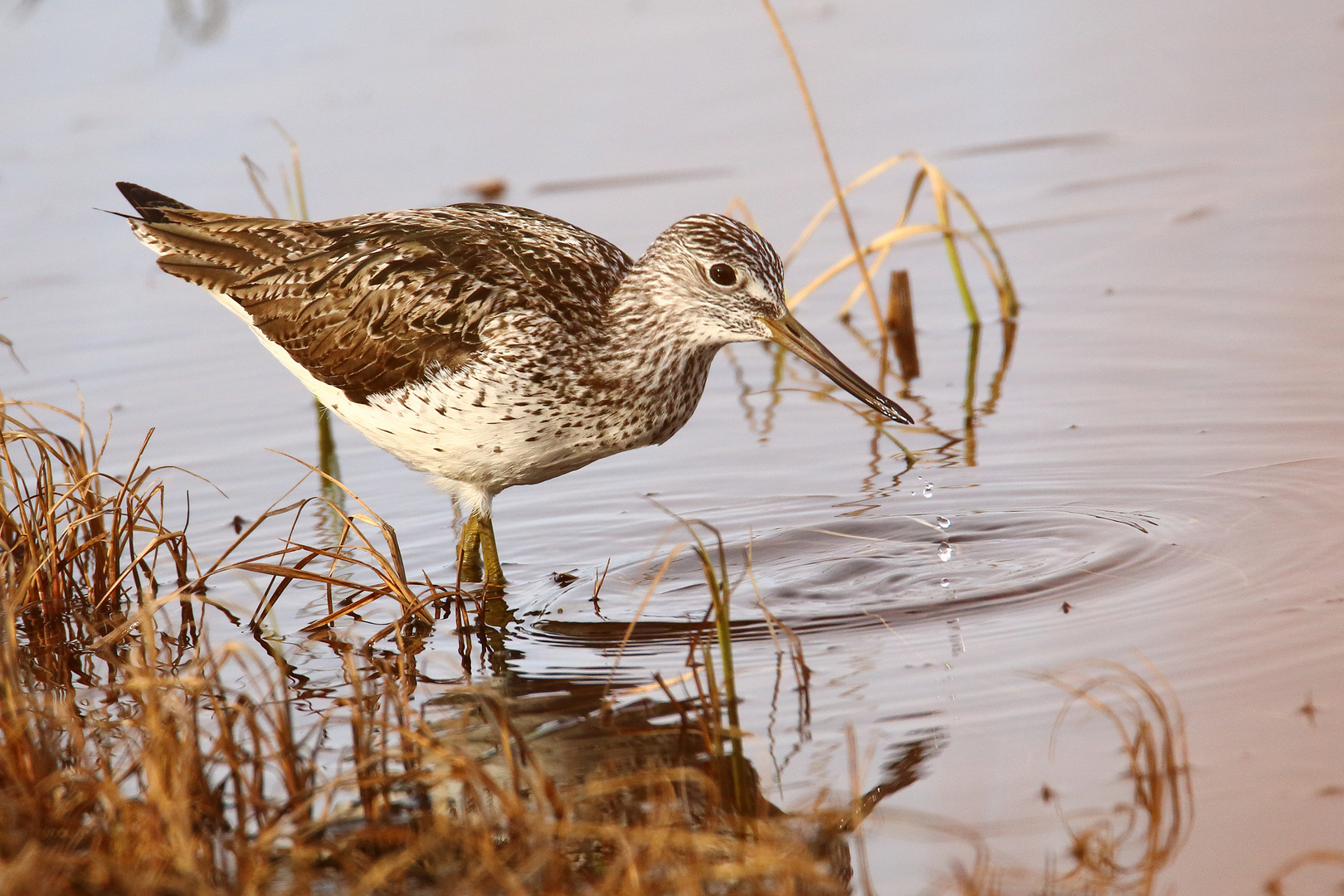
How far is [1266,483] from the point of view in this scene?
6879 millimetres

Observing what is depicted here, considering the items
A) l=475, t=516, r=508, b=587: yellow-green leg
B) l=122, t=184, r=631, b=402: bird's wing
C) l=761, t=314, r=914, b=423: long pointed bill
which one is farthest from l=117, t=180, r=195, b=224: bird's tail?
l=761, t=314, r=914, b=423: long pointed bill

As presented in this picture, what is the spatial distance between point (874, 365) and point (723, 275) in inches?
111

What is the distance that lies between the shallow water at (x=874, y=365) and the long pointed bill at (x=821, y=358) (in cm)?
71

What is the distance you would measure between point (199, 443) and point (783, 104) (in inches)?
261

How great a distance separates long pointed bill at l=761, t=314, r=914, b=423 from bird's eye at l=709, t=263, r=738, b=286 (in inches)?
8.5

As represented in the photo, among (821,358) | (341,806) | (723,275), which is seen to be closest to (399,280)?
(723,275)

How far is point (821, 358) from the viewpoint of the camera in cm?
647

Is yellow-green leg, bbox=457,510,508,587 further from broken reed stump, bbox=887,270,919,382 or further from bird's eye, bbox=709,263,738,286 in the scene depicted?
broken reed stump, bbox=887,270,919,382

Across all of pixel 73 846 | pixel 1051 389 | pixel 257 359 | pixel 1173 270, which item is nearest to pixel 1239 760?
pixel 73 846

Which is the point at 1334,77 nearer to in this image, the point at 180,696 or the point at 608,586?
the point at 608,586

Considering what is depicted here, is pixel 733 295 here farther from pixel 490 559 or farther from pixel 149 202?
pixel 149 202

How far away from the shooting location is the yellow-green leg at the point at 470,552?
23.4ft

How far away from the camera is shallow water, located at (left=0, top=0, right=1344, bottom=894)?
203 inches

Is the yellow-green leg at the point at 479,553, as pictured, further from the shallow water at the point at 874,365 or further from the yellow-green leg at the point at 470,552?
the shallow water at the point at 874,365
